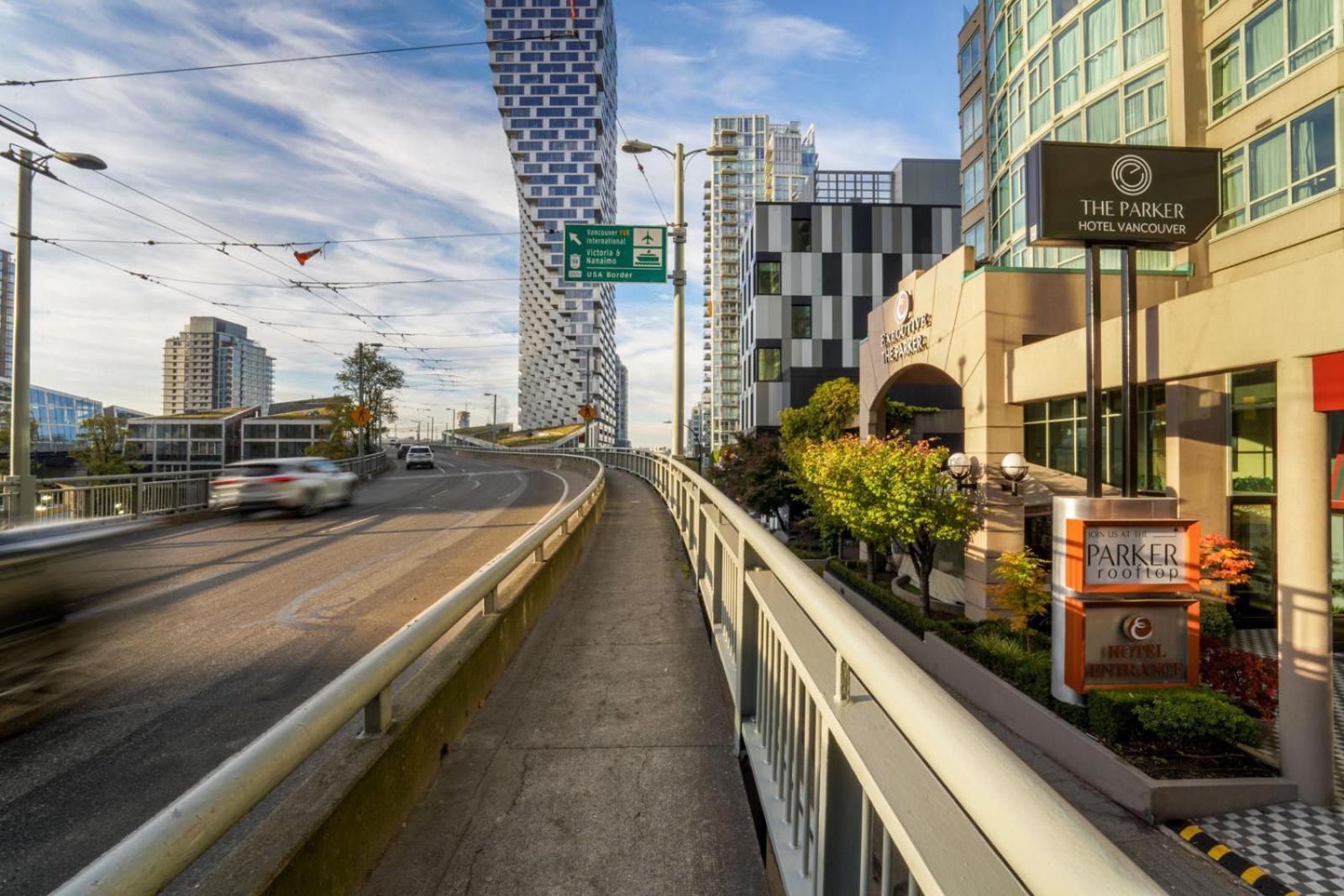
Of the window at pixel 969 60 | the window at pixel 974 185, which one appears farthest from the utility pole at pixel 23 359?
the window at pixel 969 60

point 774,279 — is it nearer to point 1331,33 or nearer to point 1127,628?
point 1331,33

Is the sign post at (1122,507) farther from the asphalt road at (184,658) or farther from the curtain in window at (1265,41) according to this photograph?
the asphalt road at (184,658)

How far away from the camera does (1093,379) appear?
11727 mm

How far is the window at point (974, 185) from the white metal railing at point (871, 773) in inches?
1355

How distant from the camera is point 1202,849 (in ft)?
28.5

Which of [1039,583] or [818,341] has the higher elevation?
[818,341]

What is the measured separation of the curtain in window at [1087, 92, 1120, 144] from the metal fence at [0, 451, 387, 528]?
26.7 metres

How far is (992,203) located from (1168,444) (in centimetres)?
1700

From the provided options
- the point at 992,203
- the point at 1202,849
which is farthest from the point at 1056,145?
the point at 992,203

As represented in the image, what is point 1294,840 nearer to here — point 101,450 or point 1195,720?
point 1195,720

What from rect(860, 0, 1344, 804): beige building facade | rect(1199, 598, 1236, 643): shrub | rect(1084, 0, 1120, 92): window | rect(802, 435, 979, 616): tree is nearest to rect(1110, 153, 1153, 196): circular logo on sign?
rect(860, 0, 1344, 804): beige building facade

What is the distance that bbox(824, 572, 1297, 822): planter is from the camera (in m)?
9.27

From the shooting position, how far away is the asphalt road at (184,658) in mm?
3400

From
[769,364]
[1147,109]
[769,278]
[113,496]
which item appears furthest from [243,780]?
[769,278]
